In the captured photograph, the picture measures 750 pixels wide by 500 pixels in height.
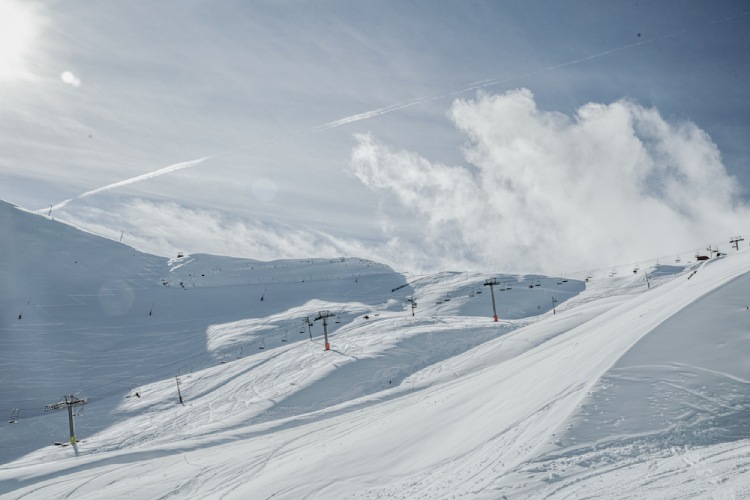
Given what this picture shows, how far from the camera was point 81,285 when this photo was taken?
452 feet

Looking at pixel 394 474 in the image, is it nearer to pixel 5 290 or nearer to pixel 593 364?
pixel 593 364

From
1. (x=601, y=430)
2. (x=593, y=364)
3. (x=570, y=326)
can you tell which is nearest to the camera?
(x=601, y=430)

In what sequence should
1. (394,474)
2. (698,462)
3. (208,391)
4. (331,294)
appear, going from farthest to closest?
(331,294) < (208,391) < (394,474) < (698,462)

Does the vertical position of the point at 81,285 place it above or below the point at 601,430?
above

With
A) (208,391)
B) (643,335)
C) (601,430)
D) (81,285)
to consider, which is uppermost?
(81,285)

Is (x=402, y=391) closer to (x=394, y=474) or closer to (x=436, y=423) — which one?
(x=436, y=423)

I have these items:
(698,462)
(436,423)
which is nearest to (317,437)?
(436,423)

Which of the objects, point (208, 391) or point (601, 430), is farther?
point (208, 391)

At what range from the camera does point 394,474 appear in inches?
696

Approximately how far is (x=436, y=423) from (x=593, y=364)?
734cm

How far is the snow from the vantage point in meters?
14.9

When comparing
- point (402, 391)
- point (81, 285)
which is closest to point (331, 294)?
point (81, 285)

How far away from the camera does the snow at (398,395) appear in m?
14.9

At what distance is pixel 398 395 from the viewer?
137 feet
